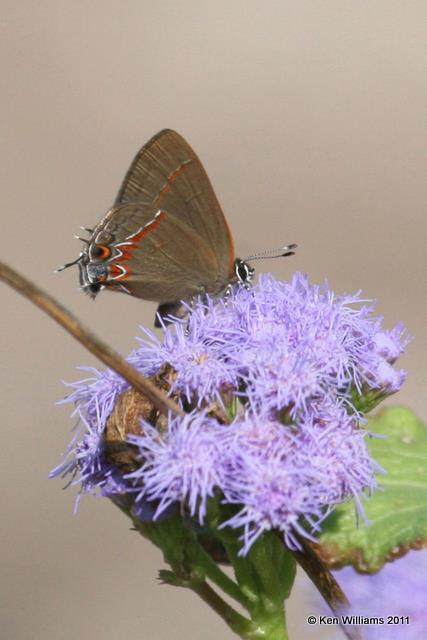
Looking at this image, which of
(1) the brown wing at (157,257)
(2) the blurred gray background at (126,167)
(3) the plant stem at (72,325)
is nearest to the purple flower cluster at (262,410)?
(3) the plant stem at (72,325)

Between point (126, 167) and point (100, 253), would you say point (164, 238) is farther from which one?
point (126, 167)

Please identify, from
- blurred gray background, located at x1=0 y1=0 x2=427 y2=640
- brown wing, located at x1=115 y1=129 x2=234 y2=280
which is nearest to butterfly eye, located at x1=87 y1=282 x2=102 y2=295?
brown wing, located at x1=115 y1=129 x2=234 y2=280

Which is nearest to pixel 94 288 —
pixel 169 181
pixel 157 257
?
pixel 157 257

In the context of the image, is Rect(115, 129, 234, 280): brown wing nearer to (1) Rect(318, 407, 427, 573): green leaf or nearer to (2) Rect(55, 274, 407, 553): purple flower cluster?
(2) Rect(55, 274, 407, 553): purple flower cluster

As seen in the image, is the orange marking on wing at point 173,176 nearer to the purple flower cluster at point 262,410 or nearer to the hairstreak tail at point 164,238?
the hairstreak tail at point 164,238

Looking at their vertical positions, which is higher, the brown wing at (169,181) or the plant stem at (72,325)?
the brown wing at (169,181)

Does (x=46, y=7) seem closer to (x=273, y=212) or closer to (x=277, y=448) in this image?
(x=273, y=212)

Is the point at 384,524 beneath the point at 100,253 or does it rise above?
beneath
